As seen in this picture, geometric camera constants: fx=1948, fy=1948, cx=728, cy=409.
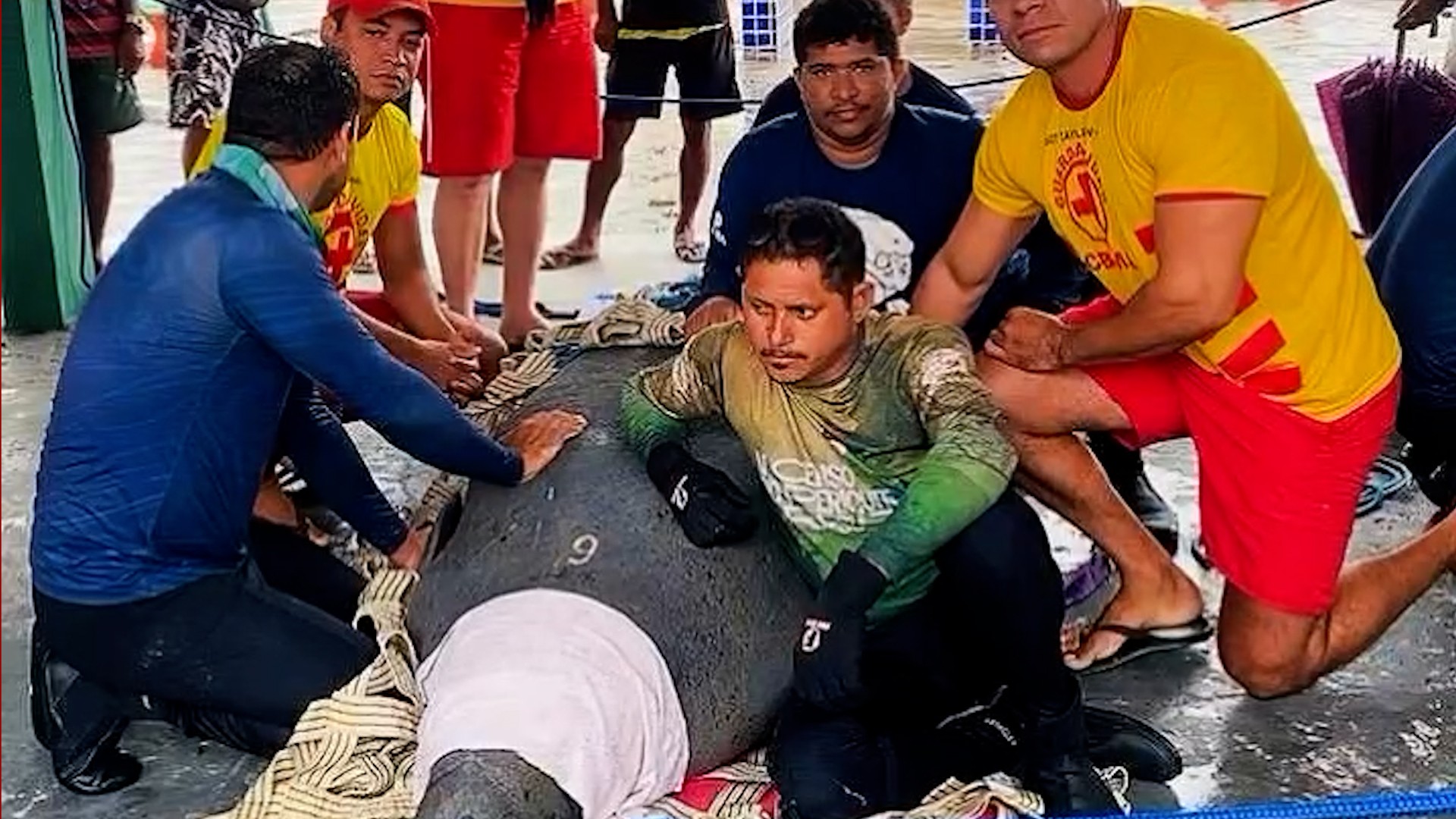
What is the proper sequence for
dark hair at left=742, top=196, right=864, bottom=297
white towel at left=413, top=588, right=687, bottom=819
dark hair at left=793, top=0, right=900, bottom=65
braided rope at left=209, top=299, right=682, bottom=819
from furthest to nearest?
dark hair at left=793, top=0, right=900, bottom=65 < dark hair at left=742, top=196, right=864, bottom=297 < braided rope at left=209, top=299, right=682, bottom=819 < white towel at left=413, top=588, right=687, bottom=819

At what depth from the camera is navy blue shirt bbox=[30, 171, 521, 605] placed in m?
3.02

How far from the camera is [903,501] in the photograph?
299 centimetres

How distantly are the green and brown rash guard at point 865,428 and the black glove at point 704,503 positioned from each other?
7 centimetres

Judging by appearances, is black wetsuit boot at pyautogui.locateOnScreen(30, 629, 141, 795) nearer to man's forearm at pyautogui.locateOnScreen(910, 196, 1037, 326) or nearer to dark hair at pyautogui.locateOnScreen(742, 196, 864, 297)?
dark hair at pyautogui.locateOnScreen(742, 196, 864, 297)

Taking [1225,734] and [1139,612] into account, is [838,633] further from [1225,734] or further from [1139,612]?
[1139,612]

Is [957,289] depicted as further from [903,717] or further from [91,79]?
[91,79]

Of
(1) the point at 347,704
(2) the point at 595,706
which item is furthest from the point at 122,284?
(2) the point at 595,706

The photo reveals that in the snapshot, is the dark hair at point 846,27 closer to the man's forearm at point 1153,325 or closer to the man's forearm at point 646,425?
the man's forearm at point 1153,325

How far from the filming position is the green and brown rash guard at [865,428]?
10.3ft

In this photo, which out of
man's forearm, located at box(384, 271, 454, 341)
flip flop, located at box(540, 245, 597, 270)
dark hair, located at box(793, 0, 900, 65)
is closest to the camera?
dark hair, located at box(793, 0, 900, 65)

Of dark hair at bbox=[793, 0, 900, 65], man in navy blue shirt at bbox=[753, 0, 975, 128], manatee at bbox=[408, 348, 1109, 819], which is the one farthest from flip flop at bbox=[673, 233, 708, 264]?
manatee at bbox=[408, 348, 1109, 819]

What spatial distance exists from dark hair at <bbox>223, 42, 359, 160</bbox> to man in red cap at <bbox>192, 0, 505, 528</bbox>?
768 mm

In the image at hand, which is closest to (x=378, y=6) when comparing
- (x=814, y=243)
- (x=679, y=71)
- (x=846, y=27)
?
(x=846, y=27)

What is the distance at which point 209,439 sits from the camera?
3131 mm
